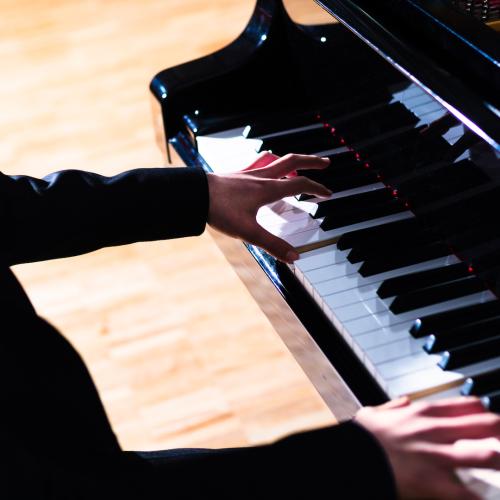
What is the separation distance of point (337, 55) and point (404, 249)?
1.32 ft

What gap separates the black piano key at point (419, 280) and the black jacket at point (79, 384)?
31 cm

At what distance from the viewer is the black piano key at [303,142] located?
1.71 m

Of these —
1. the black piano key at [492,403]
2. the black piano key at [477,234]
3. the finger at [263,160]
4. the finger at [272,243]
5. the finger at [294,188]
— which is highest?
the black piano key at [477,234]

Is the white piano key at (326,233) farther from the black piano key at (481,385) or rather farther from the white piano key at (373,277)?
the black piano key at (481,385)

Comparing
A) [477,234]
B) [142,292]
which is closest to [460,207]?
[477,234]

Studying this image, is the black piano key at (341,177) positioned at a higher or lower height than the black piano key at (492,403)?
higher

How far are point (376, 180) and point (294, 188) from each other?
200 millimetres

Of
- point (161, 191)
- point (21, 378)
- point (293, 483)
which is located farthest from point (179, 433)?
point (293, 483)

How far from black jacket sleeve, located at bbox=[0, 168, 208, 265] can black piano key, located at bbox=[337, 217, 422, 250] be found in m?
0.23

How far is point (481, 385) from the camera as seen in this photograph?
117 cm

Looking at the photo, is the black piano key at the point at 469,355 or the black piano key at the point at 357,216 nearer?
the black piano key at the point at 469,355

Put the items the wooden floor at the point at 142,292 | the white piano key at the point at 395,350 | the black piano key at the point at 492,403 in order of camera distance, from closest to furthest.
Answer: the black piano key at the point at 492,403 < the white piano key at the point at 395,350 < the wooden floor at the point at 142,292

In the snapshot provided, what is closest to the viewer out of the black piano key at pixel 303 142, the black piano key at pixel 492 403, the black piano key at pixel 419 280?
the black piano key at pixel 492 403

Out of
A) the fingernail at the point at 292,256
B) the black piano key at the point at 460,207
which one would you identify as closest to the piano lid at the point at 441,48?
the black piano key at the point at 460,207
